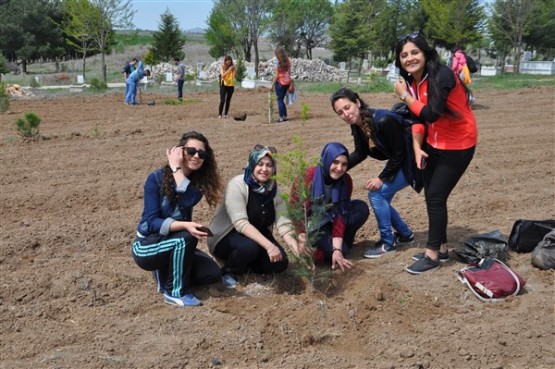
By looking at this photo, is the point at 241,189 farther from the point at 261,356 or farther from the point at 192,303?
the point at 261,356

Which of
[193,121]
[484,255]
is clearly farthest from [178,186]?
[193,121]

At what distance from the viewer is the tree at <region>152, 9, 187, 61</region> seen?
4500 cm

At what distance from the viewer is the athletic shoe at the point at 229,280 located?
4.07 m

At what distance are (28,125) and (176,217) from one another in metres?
6.66

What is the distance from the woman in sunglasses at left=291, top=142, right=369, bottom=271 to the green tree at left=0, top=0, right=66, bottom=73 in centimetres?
4373

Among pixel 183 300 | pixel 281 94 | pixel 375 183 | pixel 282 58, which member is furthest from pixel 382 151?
pixel 281 94

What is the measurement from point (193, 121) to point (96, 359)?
913cm

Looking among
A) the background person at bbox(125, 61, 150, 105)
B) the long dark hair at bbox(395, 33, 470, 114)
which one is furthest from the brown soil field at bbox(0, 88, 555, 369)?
the background person at bbox(125, 61, 150, 105)

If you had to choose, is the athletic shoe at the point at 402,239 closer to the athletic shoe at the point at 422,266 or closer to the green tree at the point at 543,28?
the athletic shoe at the point at 422,266

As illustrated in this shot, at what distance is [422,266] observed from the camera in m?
4.10

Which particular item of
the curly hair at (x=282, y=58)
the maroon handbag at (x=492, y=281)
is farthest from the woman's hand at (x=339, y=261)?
the curly hair at (x=282, y=58)

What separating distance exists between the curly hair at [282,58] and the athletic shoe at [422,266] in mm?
7473

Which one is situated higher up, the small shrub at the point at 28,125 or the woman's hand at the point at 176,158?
the woman's hand at the point at 176,158

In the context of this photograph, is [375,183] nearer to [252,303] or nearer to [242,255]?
[242,255]
